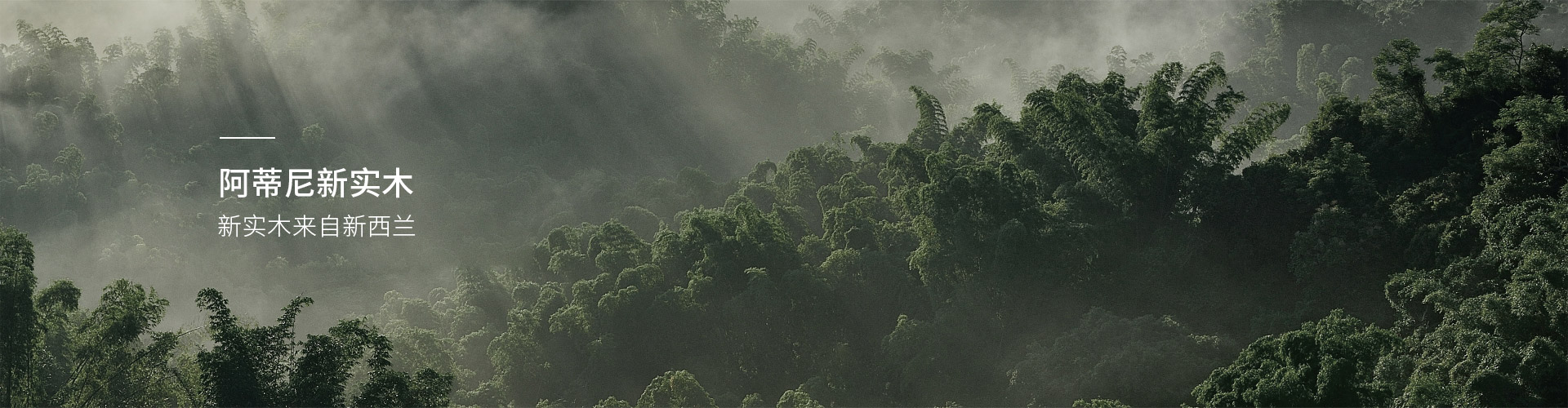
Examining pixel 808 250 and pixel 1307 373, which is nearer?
pixel 1307 373

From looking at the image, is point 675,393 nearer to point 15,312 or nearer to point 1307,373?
point 15,312

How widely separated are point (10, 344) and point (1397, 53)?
60.6 ft

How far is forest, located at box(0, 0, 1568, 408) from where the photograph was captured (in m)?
15.2

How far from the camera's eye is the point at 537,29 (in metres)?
44.9

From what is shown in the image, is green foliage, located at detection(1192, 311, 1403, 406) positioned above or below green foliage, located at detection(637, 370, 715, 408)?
below

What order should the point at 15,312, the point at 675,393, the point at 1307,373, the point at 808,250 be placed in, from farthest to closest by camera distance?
the point at 808,250
the point at 675,393
the point at 15,312
the point at 1307,373

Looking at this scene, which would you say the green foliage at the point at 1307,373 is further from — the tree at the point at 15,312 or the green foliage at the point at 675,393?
the tree at the point at 15,312

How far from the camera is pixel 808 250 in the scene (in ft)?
74.3

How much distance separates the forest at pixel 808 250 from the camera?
1523cm

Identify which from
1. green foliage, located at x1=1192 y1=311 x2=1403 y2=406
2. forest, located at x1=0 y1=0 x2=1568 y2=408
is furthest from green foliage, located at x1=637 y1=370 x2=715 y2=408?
green foliage, located at x1=1192 y1=311 x2=1403 y2=406

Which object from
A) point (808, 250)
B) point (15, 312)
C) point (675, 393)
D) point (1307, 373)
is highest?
point (808, 250)

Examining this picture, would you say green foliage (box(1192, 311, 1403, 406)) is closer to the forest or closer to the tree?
the forest

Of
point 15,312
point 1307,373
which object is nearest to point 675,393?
point 15,312

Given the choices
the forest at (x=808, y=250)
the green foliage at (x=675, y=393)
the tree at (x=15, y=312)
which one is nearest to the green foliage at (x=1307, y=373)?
the forest at (x=808, y=250)
